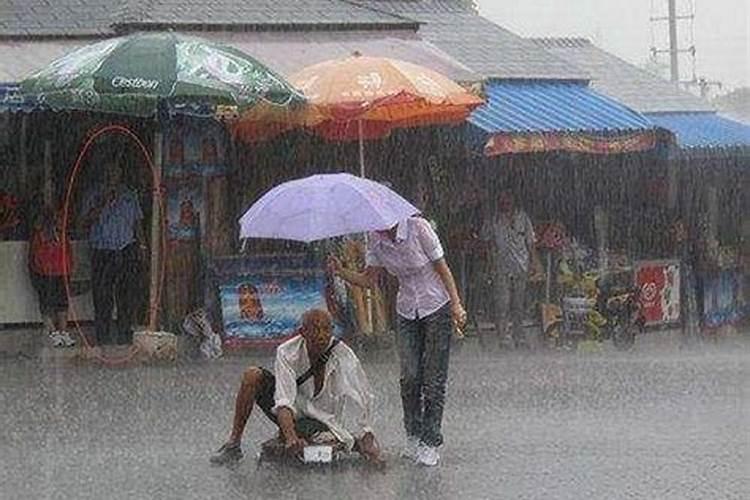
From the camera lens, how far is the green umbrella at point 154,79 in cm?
1478

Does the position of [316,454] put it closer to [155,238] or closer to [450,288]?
[450,288]

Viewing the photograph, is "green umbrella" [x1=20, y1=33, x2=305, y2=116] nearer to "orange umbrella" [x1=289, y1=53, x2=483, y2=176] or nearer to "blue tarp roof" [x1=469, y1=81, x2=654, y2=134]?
"orange umbrella" [x1=289, y1=53, x2=483, y2=176]

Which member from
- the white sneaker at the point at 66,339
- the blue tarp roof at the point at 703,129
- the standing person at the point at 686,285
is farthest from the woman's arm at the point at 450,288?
the standing person at the point at 686,285

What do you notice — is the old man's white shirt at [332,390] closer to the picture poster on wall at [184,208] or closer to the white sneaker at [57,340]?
the white sneaker at [57,340]

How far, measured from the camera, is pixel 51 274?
16.6 meters

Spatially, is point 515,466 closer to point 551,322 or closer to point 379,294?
point 379,294

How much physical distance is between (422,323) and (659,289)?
12.1 m

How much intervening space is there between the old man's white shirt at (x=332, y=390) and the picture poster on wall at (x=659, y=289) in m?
11.6

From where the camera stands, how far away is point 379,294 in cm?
1720

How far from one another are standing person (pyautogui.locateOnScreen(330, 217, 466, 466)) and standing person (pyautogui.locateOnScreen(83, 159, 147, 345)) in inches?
264

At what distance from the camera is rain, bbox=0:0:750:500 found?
396 inches

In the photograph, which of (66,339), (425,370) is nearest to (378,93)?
(66,339)

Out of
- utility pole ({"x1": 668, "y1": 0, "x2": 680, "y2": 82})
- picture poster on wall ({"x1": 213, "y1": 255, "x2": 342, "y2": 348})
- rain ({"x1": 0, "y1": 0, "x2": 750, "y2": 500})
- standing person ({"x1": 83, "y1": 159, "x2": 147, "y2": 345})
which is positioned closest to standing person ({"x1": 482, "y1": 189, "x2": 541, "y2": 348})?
rain ({"x1": 0, "y1": 0, "x2": 750, "y2": 500})

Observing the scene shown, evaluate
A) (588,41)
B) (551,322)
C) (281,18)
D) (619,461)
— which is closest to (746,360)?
(551,322)
